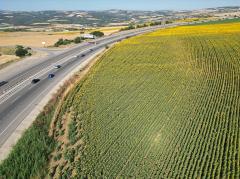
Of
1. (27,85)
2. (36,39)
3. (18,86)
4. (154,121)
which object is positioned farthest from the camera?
(36,39)

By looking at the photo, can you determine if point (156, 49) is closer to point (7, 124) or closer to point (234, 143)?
point (7, 124)

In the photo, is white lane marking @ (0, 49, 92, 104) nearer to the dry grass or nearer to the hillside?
the hillside

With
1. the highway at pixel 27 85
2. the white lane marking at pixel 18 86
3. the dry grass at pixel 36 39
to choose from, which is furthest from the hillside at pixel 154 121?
the dry grass at pixel 36 39

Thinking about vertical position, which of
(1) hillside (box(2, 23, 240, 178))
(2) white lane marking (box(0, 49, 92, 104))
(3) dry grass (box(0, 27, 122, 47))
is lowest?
(3) dry grass (box(0, 27, 122, 47))

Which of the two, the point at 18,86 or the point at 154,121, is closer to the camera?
the point at 154,121

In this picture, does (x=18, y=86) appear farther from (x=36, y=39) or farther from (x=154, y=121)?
(x=36, y=39)

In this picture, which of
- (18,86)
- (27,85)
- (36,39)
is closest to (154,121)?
(27,85)

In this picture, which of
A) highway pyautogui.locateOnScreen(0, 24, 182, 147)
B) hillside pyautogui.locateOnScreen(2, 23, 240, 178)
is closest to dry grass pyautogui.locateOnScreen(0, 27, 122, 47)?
highway pyautogui.locateOnScreen(0, 24, 182, 147)

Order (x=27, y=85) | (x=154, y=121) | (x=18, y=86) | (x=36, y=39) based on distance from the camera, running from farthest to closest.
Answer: (x=36, y=39), (x=27, y=85), (x=18, y=86), (x=154, y=121)
